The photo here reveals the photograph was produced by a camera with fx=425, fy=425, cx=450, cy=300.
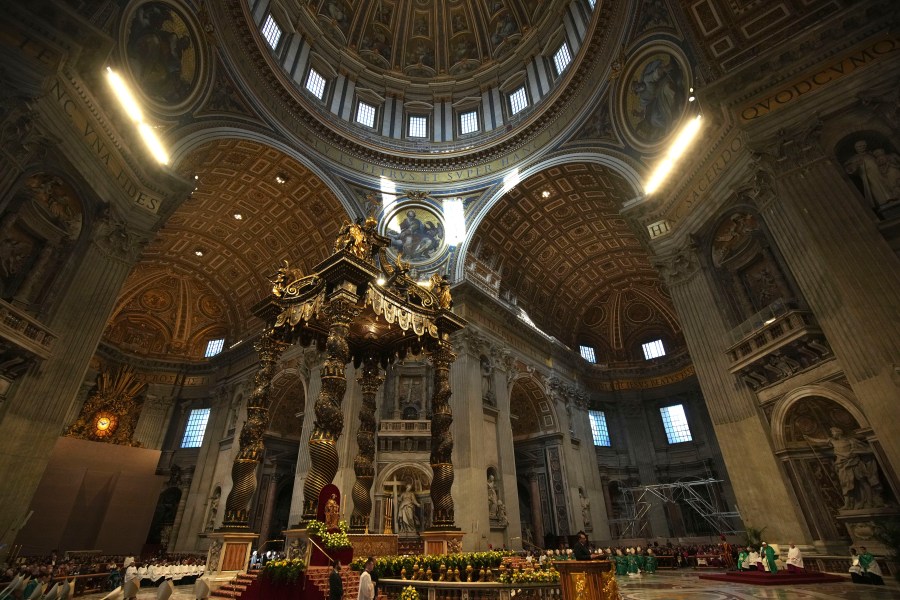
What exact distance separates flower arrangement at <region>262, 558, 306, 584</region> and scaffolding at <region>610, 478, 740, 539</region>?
1748cm

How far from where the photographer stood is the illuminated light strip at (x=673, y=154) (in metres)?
11.8

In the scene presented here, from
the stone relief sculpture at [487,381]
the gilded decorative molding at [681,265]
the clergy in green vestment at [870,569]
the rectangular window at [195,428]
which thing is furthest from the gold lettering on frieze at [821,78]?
the rectangular window at [195,428]

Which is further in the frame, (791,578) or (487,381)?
(487,381)

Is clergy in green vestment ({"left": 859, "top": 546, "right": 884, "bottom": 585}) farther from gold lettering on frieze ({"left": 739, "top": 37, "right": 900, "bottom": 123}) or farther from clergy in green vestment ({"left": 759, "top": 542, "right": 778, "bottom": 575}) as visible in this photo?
gold lettering on frieze ({"left": 739, "top": 37, "right": 900, "bottom": 123})

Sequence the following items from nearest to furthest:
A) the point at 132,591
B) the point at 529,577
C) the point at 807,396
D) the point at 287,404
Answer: the point at 132,591 < the point at 529,577 < the point at 807,396 < the point at 287,404

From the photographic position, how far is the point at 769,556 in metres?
8.64

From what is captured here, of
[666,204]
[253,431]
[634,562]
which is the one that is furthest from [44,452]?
[666,204]

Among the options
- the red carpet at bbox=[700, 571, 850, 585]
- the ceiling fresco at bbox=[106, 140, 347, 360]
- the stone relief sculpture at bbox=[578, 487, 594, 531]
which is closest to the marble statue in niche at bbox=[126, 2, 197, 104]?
the ceiling fresco at bbox=[106, 140, 347, 360]

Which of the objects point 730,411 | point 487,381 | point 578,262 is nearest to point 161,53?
point 487,381

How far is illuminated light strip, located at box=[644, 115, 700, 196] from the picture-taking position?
11766mm

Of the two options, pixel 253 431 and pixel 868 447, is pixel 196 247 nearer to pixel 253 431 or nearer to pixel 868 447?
pixel 253 431

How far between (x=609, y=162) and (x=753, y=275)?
6.43 meters

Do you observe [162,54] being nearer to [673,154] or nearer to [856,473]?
[673,154]

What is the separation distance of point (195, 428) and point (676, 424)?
82.0 ft
